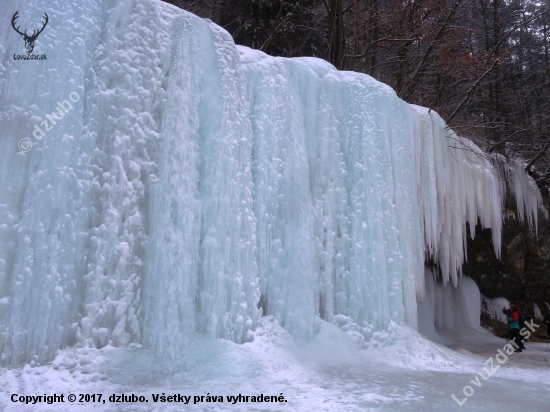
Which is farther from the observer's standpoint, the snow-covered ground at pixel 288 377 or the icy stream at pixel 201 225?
the icy stream at pixel 201 225

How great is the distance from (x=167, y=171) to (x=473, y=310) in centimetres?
948

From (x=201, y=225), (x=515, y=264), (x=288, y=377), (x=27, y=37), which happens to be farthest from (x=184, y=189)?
(x=515, y=264)

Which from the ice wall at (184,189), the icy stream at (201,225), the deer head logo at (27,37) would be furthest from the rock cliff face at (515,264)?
the deer head logo at (27,37)

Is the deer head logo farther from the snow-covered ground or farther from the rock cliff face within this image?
the rock cliff face

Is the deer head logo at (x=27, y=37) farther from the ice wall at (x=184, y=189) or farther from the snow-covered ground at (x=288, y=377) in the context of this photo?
the snow-covered ground at (x=288, y=377)

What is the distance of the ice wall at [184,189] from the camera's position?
3684 mm

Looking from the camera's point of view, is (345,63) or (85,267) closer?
(85,267)

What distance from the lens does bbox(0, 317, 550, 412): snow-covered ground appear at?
332cm

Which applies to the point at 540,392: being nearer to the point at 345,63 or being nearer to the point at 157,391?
the point at 157,391

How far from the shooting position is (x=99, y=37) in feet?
14.0

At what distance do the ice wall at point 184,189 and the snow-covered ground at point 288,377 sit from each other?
6.7 inches

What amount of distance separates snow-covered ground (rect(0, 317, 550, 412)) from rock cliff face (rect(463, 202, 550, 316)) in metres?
6.35

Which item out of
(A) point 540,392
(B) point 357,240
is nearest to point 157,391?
(B) point 357,240

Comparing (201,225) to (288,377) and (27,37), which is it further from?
(27,37)
